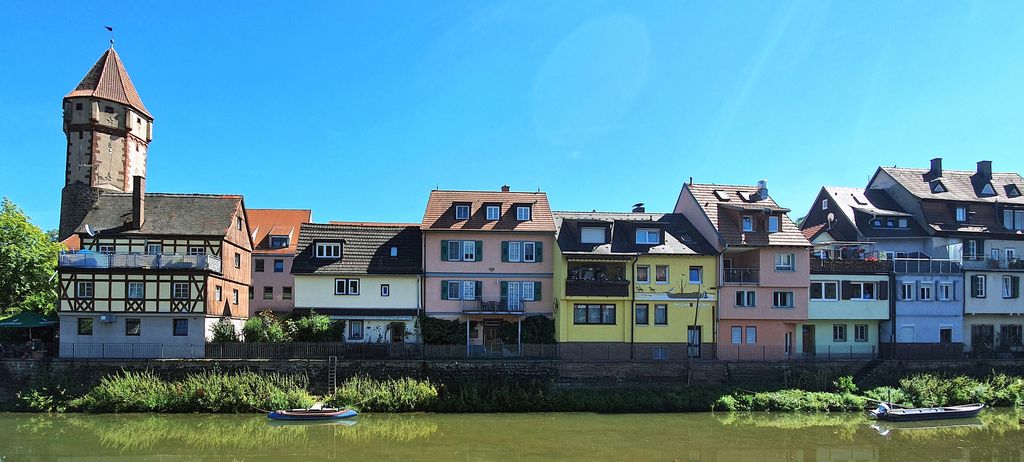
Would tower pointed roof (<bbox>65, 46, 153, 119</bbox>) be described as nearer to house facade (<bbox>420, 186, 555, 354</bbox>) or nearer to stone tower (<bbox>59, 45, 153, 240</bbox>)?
stone tower (<bbox>59, 45, 153, 240</bbox>)

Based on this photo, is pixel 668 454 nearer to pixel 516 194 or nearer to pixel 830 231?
pixel 516 194

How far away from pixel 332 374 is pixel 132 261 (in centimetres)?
1184

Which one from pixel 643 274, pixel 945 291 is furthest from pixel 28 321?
pixel 945 291

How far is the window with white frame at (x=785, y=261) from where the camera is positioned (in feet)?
127

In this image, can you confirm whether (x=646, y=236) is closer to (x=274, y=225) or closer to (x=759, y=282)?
(x=759, y=282)

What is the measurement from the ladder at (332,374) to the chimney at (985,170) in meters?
43.0

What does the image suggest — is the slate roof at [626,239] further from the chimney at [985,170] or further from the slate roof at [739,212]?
the chimney at [985,170]

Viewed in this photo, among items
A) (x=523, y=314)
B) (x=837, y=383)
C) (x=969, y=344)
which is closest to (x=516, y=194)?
(x=523, y=314)

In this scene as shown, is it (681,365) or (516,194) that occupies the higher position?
(516,194)

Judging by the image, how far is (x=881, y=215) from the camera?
4388 cm

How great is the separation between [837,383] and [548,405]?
48.4 ft

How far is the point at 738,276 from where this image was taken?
1507 inches

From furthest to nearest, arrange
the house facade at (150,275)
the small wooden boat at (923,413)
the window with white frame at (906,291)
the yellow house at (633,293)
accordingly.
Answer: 1. the window with white frame at (906,291)
2. the yellow house at (633,293)
3. the house facade at (150,275)
4. the small wooden boat at (923,413)

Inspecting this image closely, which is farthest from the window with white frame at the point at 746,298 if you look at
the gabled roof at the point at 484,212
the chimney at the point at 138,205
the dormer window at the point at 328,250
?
the chimney at the point at 138,205
